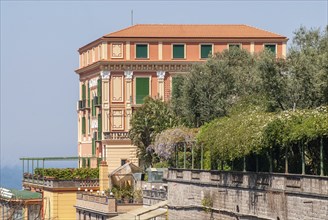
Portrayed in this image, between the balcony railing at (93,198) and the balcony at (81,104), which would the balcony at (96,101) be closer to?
the balcony at (81,104)

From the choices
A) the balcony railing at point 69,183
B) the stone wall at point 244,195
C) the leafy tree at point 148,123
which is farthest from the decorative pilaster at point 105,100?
the stone wall at point 244,195

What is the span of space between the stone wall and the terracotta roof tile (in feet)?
124

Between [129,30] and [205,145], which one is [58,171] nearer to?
[129,30]

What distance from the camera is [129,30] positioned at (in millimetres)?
101500

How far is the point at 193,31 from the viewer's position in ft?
336

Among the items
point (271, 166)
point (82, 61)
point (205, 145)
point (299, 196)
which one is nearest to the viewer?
point (299, 196)

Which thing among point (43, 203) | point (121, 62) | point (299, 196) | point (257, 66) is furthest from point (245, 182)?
point (121, 62)

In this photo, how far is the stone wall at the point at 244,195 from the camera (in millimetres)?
45812

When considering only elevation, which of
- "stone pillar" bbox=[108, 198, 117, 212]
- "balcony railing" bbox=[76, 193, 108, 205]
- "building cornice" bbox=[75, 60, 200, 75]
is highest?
"building cornice" bbox=[75, 60, 200, 75]

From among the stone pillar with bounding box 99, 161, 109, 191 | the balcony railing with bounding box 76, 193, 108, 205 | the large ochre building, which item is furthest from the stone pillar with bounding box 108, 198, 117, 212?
the large ochre building

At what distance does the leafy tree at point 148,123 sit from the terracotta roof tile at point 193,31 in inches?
436

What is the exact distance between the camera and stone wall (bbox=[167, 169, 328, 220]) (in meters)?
45.8

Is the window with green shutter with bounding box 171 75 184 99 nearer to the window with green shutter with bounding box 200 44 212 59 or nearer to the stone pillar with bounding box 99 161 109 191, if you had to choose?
the stone pillar with bounding box 99 161 109 191

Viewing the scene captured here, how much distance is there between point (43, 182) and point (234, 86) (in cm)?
1703
